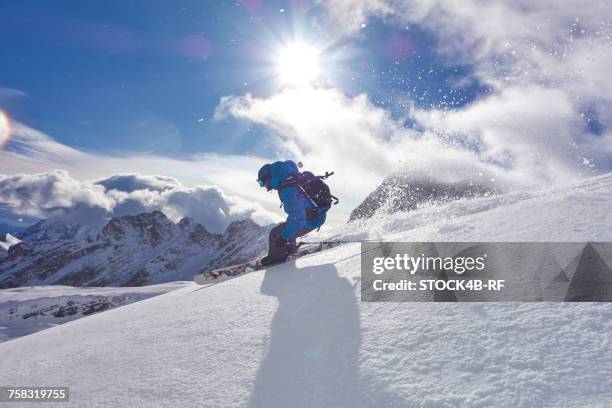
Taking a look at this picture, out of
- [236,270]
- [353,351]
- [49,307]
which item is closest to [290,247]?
[236,270]

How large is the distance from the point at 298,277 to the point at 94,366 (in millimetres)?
2668

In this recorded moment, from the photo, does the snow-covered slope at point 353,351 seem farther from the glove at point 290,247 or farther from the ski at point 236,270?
the glove at point 290,247

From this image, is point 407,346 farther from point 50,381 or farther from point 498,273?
point 50,381

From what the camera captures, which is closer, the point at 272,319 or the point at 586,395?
the point at 586,395

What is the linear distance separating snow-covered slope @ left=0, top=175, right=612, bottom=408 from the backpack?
10.6ft

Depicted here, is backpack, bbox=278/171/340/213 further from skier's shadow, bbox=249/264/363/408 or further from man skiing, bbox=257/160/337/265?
skier's shadow, bbox=249/264/363/408

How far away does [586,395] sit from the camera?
5.53 ft

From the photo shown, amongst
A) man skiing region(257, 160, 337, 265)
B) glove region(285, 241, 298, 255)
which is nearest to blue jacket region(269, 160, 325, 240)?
man skiing region(257, 160, 337, 265)

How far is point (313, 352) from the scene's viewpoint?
275 centimetres

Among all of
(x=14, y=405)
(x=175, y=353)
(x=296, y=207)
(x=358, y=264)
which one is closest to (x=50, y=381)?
(x=14, y=405)

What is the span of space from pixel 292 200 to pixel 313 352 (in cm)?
505

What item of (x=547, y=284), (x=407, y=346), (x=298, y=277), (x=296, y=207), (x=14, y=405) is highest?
(x=296, y=207)

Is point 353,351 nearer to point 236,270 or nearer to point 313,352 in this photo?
point 313,352

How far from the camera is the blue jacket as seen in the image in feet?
25.1
